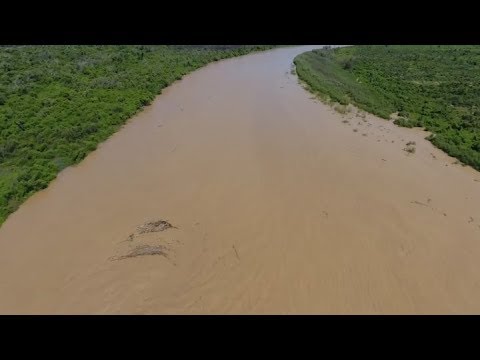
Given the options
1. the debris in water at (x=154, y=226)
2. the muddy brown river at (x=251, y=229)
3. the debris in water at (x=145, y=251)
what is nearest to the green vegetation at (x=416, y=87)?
the muddy brown river at (x=251, y=229)

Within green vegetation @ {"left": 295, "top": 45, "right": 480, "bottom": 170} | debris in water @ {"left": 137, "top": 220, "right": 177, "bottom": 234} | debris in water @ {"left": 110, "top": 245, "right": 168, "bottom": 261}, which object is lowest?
debris in water @ {"left": 110, "top": 245, "right": 168, "bottom": 261}

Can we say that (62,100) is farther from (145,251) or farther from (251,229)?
(251,229)

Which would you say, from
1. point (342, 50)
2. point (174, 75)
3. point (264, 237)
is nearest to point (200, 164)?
point (264, 237)

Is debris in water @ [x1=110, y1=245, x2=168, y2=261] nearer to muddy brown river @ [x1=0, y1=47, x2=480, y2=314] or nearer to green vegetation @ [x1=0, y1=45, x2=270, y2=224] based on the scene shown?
muddy brown river @ [x1=0, y1=47, x2=480, y2=314]

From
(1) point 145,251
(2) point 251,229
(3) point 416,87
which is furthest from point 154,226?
(3) point 416,87

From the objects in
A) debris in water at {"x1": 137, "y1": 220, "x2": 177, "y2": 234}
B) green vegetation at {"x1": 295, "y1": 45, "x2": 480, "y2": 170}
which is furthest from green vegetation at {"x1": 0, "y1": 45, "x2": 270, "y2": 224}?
green vegetation at {"x1": 295, "y1": 45, "x2": 480, "y2": 170}

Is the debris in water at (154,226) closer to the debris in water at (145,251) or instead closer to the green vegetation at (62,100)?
the debris in water at (145,251)

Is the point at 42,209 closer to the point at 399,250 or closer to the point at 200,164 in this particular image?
the point at 200,164
